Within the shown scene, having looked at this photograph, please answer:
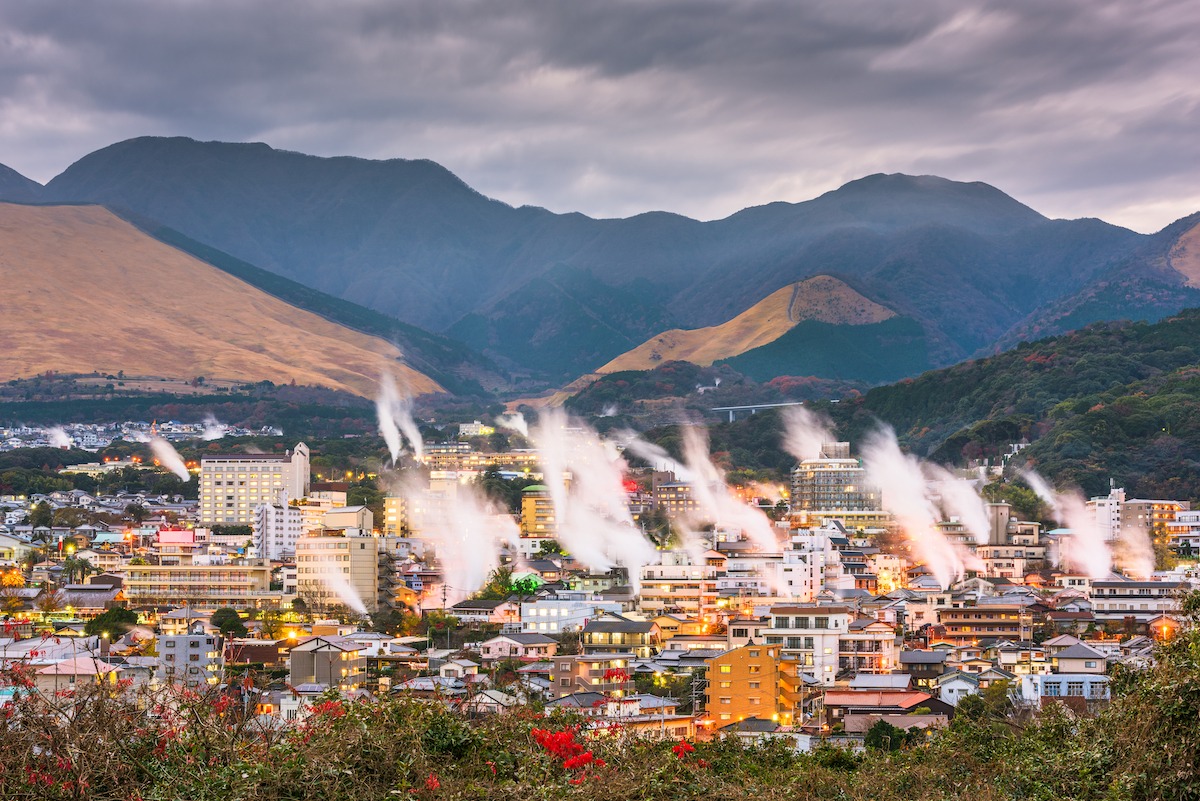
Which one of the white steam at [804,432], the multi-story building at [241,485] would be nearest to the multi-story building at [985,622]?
the multi-story building at [241,485]

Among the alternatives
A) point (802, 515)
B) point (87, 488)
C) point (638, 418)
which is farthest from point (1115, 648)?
point (638, 418)

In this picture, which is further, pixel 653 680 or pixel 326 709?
pixel 653 680

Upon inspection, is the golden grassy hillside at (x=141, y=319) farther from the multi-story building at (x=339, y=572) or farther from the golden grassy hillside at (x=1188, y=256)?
the multi-story building at (x=339, y=572)

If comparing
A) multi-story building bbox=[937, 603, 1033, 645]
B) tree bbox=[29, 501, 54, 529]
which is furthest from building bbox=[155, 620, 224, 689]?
tree bbox=[29, 501, 54, 529]

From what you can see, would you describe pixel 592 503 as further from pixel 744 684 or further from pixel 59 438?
pixel 59 438

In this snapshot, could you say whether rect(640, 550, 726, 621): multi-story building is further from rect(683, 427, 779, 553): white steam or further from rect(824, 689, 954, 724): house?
rect(824, 689, 954, 724): house

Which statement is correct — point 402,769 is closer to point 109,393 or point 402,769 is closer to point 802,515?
point 802,515

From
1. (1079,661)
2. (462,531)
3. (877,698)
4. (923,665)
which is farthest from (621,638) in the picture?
(462,531)
